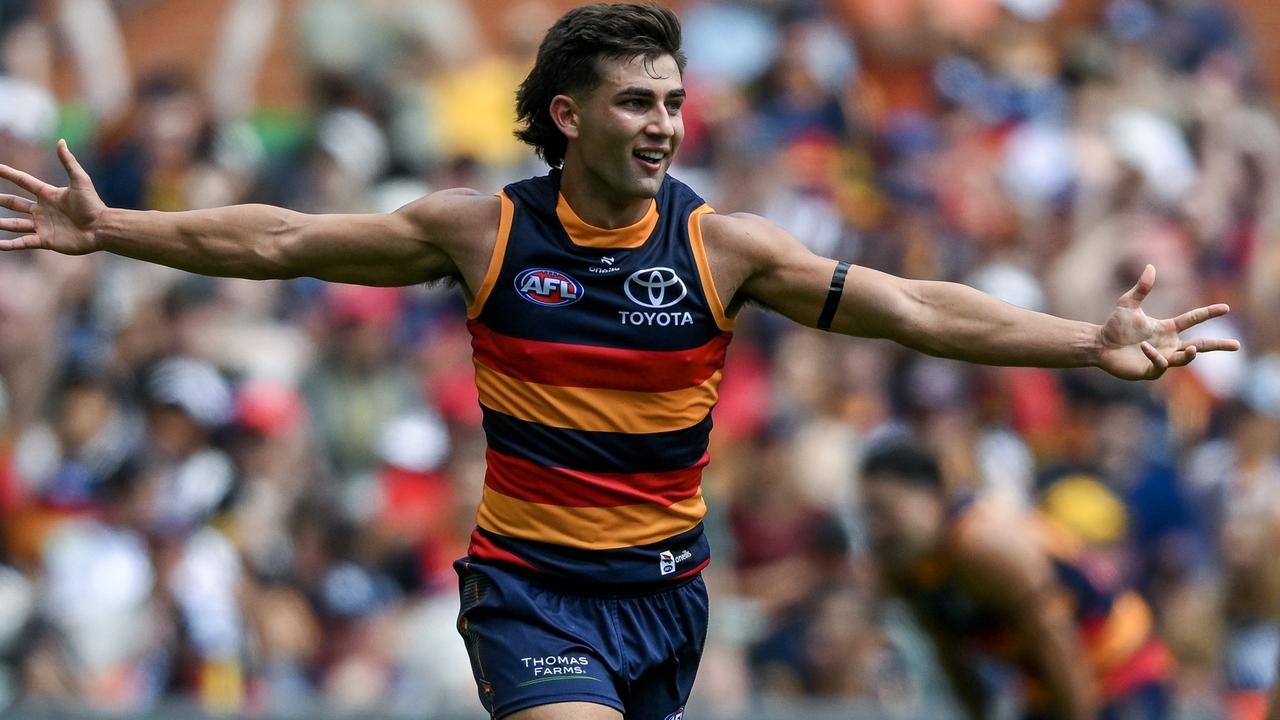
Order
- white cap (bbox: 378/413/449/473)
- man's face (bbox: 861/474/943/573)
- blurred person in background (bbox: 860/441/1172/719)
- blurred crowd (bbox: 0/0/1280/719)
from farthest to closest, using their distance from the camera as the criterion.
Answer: white cap (bbox: 378/413/449/473), blurred crowd (bbox: 0/0/1280/719), man's face (bbox: 861/474/943/573), blurred person in background (bbox: 860/441/1172/719)

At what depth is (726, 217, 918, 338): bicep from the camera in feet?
18.5

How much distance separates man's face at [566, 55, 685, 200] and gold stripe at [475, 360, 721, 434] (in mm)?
585

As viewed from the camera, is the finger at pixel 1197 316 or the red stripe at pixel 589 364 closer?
the finger at pixel 1197 316

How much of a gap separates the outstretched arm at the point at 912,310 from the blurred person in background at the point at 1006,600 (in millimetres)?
1975

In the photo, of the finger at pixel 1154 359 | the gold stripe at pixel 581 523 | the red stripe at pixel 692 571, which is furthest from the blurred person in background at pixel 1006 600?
the gold stripe at pixel 581 523

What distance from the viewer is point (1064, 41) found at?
14.5m

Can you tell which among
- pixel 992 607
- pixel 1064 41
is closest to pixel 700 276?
pixel 992 607

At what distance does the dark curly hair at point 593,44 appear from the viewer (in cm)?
562

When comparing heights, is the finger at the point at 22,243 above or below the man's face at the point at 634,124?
below

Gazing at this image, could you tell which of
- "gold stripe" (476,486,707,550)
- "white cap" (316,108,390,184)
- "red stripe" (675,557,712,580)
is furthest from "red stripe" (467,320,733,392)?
"white cap" (316,108,390,184)

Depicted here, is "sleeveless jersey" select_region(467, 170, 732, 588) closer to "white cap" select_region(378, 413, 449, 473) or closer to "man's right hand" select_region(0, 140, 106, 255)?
"man's right hand" select_region(0, 140, 106, 255)

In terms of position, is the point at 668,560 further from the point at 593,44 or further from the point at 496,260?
the point at 593,44

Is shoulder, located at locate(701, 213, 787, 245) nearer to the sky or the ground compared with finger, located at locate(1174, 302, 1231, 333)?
nearer to the sky

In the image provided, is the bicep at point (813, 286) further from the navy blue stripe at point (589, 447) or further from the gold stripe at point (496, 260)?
the gold stripe at point (496, 260)
